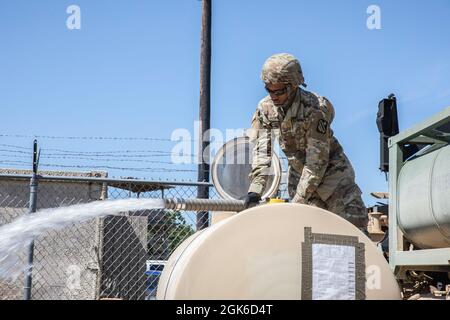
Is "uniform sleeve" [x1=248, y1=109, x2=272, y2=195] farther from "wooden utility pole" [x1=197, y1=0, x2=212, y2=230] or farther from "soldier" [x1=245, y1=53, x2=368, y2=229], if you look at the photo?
"wooden utility pole" [x1=197, y1=0, x2=212, y2=230]

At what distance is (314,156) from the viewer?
4.41 m

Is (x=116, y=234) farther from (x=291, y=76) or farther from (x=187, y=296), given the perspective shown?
(x=187, y=296)

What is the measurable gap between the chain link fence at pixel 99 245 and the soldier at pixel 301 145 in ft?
4.34

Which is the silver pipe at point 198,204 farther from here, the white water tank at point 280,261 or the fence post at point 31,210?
the fence post at point 31,210

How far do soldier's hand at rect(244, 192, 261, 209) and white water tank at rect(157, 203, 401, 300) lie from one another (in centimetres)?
118

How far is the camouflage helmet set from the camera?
428 cm

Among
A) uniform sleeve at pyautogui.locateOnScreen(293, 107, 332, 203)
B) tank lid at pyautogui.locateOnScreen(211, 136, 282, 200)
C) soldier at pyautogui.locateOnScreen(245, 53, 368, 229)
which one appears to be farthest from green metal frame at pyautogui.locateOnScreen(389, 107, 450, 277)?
tank lid at pyautogui.locateOnScreen(211, 136, 282, 200)

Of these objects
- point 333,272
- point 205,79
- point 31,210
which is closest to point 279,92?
point 333,272

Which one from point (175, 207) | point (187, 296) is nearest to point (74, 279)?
point (175, 207)

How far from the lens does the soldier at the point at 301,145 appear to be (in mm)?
4371

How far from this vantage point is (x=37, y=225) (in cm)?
558

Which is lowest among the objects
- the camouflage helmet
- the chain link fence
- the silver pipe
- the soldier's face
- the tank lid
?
the chain link fence

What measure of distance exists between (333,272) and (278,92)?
1.89 meters

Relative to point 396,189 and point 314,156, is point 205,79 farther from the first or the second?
point 314,156
